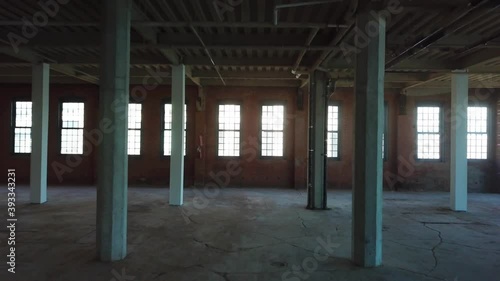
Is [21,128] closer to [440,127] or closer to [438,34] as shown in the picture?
[438,34]

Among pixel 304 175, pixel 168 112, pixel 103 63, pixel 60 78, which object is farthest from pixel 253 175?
pixel 103 63

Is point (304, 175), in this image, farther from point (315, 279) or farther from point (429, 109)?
point (315, 279)

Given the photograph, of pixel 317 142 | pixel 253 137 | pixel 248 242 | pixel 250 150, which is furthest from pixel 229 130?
pixel 248 242

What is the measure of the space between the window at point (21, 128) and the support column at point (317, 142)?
34.5ft

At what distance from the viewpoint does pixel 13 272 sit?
4.25 meters

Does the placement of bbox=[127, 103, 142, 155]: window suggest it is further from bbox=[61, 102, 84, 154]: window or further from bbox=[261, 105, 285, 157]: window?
bbox=[261, 105, 285, 157]: window

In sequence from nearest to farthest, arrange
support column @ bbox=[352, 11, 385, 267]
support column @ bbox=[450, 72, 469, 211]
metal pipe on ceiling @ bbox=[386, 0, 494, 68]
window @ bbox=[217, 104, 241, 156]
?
support column @ bbox=[352, 11, 385, 267]
metal pipe on ceiling @ bbox=[386, 0, 494, 68]
support column @ bbox=[450, 72, 469, 211]
window @ bbox=[217, 104, 241, 156]

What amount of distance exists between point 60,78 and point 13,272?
369 inches

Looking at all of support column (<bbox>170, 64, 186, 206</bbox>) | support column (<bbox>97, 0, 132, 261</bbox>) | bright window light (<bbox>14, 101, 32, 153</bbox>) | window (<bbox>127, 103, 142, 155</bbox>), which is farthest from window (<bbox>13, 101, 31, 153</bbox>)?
support column (<bbox>97, 0, 132, 261</bbox>)

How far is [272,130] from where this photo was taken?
41.5 feet

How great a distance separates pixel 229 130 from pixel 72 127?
5.83 metres

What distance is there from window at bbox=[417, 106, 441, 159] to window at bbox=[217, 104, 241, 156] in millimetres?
6633

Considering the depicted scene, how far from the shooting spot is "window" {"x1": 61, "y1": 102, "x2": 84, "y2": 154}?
12812 mm

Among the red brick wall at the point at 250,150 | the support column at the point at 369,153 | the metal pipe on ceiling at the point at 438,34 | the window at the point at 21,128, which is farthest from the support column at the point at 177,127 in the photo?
the window at the point at 21,128
